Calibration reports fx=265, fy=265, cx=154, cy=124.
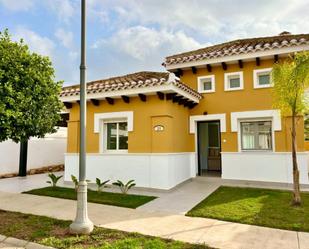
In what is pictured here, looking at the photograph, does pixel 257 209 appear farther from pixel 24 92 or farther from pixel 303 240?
pixel 24 92

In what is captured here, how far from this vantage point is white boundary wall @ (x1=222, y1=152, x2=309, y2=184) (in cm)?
1132

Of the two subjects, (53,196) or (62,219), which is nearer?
(62,219)

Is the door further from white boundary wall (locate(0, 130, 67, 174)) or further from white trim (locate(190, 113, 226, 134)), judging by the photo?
white boundary wall (locate(0, 130, 67, 174))

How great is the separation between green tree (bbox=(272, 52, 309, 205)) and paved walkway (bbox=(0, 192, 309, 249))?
9.31ft

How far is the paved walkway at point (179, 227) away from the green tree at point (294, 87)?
284cm

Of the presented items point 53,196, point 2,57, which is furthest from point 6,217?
point 2,57

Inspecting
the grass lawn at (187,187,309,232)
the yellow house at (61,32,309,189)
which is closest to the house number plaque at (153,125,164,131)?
the yellow house at (61,32,309,189)

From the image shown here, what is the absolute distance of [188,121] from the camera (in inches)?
530

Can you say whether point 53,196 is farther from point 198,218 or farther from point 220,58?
point 220,58

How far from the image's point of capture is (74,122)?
42.5 feet

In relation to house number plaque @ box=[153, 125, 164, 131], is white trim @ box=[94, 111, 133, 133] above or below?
above

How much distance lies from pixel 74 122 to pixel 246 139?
330 inches

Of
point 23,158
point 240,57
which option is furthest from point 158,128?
point 23,158

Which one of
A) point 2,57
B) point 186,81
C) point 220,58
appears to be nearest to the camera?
point 2,57
